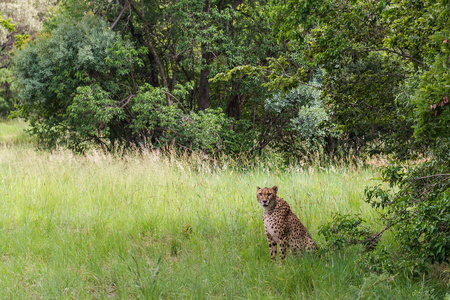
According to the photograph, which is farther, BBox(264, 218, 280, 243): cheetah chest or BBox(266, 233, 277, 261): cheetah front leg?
BBox(266, 233, 277, 261): cheetah front leg

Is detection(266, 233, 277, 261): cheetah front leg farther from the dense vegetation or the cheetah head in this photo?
the dense vegetation

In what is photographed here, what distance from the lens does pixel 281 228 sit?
14.7 feet

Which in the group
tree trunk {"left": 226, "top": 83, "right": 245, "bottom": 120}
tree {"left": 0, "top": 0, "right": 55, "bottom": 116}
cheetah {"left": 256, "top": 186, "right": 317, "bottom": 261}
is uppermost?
tree {"left": 0, "top": 0, "right": 55, "bottom": 116}

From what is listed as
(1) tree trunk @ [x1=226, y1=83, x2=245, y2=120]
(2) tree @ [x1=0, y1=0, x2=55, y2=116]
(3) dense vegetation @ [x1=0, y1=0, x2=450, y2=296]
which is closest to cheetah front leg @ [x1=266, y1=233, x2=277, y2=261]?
(3) dense vegetation @ [x1=0, y1=0, x2=450, y2=296]

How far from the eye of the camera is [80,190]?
23.7 ft

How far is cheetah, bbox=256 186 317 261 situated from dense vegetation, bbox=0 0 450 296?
0.28 meters

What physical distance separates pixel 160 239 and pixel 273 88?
2.61 metres

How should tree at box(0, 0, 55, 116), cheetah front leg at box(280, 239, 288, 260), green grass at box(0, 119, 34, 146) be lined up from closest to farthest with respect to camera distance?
cheetah front leg at box(280, 239, 288, 260)
green grass at box(0, 119, 34, 146)
tree at box(0, 0, 55, 116)

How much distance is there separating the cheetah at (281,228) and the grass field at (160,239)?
0.16 m

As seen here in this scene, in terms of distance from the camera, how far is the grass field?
3.99 metres

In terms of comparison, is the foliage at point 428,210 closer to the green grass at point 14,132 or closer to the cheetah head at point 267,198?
the cheetah head at point 267,198

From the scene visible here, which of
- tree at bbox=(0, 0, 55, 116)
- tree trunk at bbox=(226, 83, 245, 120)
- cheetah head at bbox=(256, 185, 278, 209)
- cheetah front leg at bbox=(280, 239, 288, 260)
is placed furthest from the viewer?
tree at bbox=(0, 0, 55, 116)

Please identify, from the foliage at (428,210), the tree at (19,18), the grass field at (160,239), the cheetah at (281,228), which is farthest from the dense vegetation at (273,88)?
the tree at (19,18)

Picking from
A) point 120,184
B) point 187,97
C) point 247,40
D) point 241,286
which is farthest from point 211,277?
point 187,97
